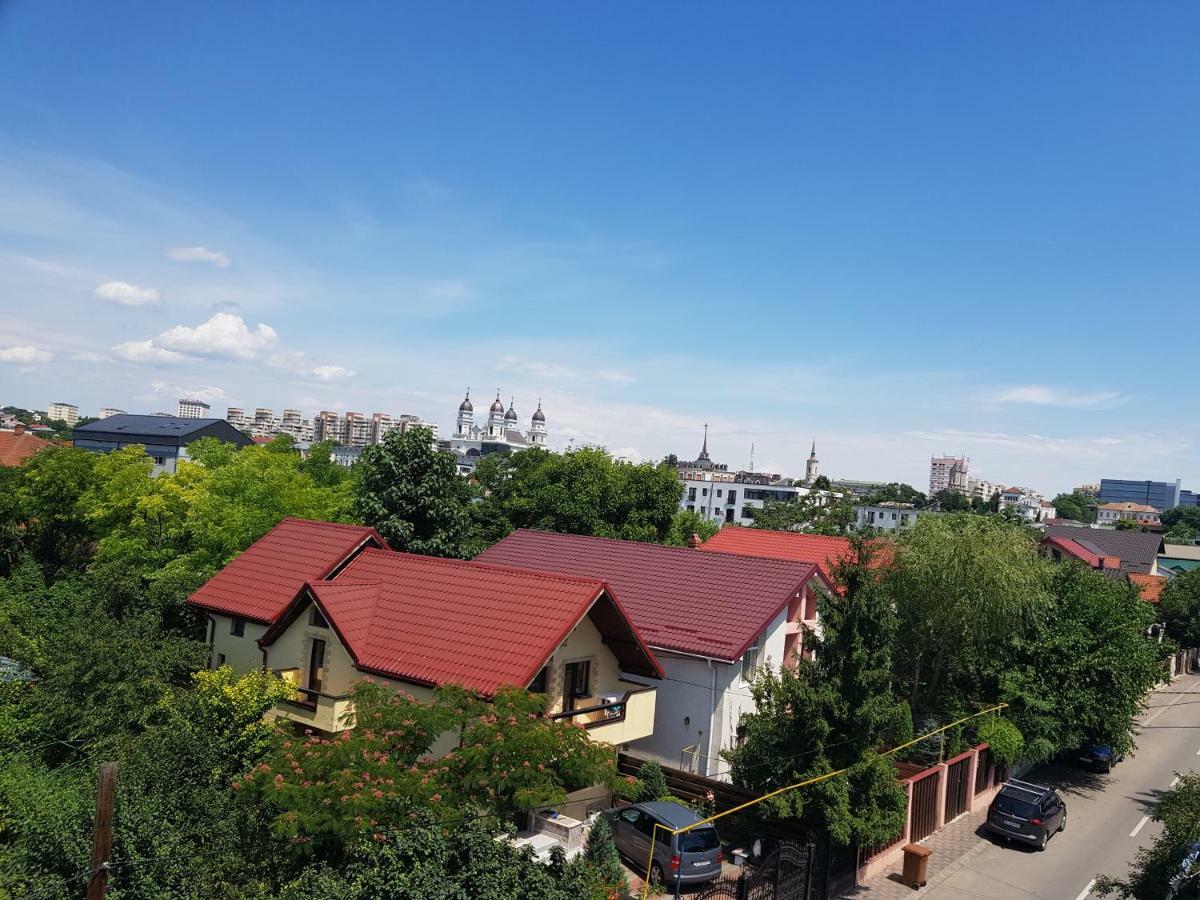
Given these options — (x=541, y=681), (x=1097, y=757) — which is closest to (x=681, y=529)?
(x=1097, y=757)

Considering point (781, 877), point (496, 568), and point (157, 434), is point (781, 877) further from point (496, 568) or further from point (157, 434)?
point (157, 434)

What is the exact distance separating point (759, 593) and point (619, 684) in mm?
5959

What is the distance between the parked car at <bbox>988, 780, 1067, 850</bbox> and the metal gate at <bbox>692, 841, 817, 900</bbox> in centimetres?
837

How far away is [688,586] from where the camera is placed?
26.2 meters

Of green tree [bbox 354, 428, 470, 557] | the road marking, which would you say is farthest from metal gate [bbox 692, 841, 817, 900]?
the road marking

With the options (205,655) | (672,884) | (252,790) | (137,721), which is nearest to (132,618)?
(205,655)

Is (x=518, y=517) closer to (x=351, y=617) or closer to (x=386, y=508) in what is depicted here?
(x=386, y=508)

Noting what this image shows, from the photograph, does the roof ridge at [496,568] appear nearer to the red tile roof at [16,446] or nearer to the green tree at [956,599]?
the green tree at [956,599]

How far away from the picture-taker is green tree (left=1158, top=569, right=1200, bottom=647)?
177 ft

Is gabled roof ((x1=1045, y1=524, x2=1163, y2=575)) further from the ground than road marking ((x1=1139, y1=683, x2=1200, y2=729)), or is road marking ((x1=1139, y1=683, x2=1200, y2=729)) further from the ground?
gabled roof ((x1=1045, y1=524, x2=1163, y2=575))

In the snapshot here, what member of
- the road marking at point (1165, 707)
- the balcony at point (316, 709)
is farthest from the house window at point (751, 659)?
the road marking at point (1165, 707)

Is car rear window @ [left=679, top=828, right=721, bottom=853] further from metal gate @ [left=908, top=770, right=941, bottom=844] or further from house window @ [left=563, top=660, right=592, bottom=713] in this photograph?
metal gate @ [left=908, top=770, right=941, bottom=844]

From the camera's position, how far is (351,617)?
20438mm

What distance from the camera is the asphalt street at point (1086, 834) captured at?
19.6 meters
